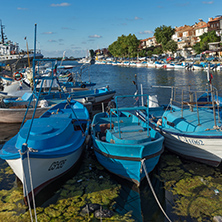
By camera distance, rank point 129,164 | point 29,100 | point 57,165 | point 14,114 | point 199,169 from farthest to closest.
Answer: point 29,100, point 14,114, point 199,169, point 57,165, point 129,164

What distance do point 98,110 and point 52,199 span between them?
15.6 m

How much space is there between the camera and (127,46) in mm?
139750

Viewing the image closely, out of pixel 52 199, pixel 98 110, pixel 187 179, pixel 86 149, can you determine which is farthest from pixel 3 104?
pixel 187 179

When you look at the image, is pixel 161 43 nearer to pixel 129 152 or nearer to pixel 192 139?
pixel 192 139

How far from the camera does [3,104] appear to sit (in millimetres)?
21031

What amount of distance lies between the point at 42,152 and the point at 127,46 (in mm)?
136637

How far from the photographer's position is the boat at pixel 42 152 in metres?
8.75

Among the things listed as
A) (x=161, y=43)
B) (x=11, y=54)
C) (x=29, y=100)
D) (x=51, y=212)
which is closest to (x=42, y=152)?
(x=51, y=212)

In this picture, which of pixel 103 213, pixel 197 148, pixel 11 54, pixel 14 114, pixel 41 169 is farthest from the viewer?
pixel 11 54

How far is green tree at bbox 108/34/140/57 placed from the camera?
134 metres

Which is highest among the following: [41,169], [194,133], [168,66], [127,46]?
[127,46]

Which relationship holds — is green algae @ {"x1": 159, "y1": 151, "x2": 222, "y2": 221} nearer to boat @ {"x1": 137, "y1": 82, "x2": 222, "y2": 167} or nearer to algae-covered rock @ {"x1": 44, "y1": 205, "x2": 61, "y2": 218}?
boat @ {"x1": 137, "y1": 82, "x2": 222, "y2": 167}

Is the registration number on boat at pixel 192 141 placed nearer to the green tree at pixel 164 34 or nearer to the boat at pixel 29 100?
the boat at pixel 29 100

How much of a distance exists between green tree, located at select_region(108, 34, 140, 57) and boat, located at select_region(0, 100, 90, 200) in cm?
12705
